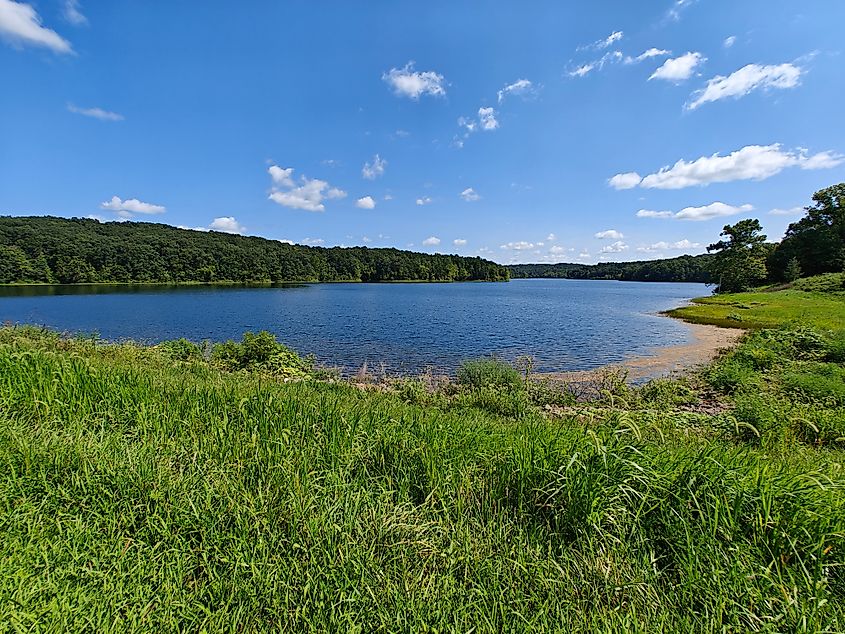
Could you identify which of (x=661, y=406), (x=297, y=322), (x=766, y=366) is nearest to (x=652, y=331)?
(x=766, y=366)

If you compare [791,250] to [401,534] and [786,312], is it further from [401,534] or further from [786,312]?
[401,534]

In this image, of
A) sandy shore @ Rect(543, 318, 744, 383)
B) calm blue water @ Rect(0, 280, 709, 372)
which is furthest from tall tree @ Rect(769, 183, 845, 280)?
sandy shore @ Rect(543, 318, 744, 383)

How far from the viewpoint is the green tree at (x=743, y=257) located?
63625 millimetres

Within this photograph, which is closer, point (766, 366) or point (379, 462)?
point (379, 462)

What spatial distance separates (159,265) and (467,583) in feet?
467

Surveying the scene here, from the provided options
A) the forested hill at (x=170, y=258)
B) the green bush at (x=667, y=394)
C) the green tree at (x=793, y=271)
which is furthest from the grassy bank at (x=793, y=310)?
the forested hill at (x=170, y=258)

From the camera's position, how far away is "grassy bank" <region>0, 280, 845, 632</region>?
222 centimetres

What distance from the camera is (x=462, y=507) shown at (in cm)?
311

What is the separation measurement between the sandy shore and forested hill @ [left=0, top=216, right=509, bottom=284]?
432 ft

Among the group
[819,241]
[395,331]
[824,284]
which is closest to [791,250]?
[819,241]

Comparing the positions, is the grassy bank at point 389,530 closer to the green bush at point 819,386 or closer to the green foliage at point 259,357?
the green bush at point 819,386

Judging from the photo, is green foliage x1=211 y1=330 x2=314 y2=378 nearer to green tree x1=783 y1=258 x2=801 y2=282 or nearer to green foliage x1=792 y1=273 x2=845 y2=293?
green foliage x1=792 y1=273 x2=845 y2=293

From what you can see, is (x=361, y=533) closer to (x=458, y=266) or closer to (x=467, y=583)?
(x=467, y=583)

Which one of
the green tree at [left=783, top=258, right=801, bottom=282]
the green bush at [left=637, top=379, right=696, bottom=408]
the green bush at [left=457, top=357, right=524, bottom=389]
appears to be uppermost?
the green tree at [left=783, top=258, right=801, bottom=282]
